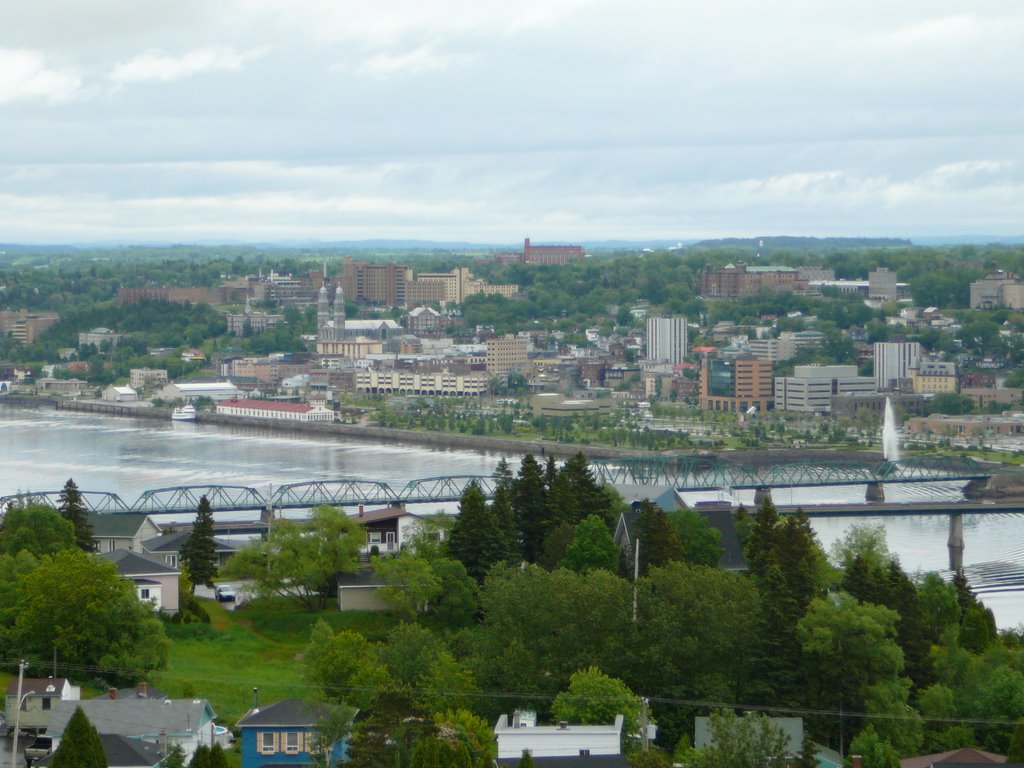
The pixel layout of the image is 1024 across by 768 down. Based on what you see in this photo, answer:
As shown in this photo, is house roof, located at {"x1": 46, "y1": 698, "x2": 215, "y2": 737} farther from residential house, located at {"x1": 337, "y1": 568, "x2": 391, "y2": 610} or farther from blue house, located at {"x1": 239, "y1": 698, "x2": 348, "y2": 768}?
residential house, located at {"x1": 337, "y1": 568, "x2": 391, "y2": 610}

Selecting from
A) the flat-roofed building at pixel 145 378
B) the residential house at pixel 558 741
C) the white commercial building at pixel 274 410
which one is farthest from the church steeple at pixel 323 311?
the residential house at pixel 558 741

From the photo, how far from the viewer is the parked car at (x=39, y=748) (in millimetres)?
10295

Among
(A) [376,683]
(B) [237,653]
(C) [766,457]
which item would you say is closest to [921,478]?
(C) [766,457]

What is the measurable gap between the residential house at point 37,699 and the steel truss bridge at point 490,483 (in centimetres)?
1081

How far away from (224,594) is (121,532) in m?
1.90

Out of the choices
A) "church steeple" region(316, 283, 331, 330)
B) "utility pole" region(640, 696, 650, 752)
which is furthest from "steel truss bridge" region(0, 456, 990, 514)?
"church steeple" region(316, 283, 331, 330)

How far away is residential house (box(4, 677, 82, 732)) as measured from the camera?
35.7ft

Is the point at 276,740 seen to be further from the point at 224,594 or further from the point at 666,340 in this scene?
the point at 666,340

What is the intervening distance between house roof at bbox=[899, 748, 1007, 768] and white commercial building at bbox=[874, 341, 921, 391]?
145 feet

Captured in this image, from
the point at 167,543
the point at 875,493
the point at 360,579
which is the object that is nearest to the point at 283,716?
the point at 360,579

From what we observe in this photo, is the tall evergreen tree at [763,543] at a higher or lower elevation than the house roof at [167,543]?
higher

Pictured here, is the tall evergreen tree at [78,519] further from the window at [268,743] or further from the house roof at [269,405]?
the house roof at [269,405]

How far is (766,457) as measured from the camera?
123ft

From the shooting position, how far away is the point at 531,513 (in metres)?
16.2
